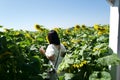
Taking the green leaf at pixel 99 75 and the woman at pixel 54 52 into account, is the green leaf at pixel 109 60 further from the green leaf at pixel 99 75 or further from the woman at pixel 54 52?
the woman at pixel 54 52

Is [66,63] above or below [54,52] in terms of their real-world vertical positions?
above

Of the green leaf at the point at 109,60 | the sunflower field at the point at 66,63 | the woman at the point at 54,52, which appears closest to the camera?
the sunflower field at the point at 66,63

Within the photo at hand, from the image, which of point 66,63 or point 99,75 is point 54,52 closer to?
point 66,63

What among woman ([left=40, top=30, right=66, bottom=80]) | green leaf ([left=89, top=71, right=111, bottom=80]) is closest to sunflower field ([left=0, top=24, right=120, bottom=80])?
green leaf ([left=89, top=71, right=111, bottom=80])

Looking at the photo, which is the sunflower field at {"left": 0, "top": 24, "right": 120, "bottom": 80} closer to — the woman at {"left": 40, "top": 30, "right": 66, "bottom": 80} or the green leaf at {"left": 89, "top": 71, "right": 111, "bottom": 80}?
the green leaf at {"left": 89, "top": 71, "right": 111, "bottom": 80}

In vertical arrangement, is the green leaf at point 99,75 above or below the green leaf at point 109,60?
below

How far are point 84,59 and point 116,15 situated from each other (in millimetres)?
605

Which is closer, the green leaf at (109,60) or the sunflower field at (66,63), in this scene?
the sunflower field at (66,63)

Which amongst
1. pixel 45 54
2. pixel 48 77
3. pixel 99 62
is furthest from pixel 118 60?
pixel 45 54

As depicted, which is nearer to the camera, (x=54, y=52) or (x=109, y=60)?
(x=109, y=60)

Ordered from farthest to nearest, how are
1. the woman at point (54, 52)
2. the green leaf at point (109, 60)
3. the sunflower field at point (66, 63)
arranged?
the woman at point (54, 52)
the green leaf at point (109, 60)
the sunflower field at point (66, 63)

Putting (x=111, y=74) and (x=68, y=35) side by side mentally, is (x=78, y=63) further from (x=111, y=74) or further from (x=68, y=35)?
(x=68, y=35)

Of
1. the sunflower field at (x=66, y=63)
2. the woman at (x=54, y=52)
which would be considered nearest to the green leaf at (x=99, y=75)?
the sunflower field at (x=66, y=63)

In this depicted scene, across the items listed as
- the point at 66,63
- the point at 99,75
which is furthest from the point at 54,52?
the point at 99,75
